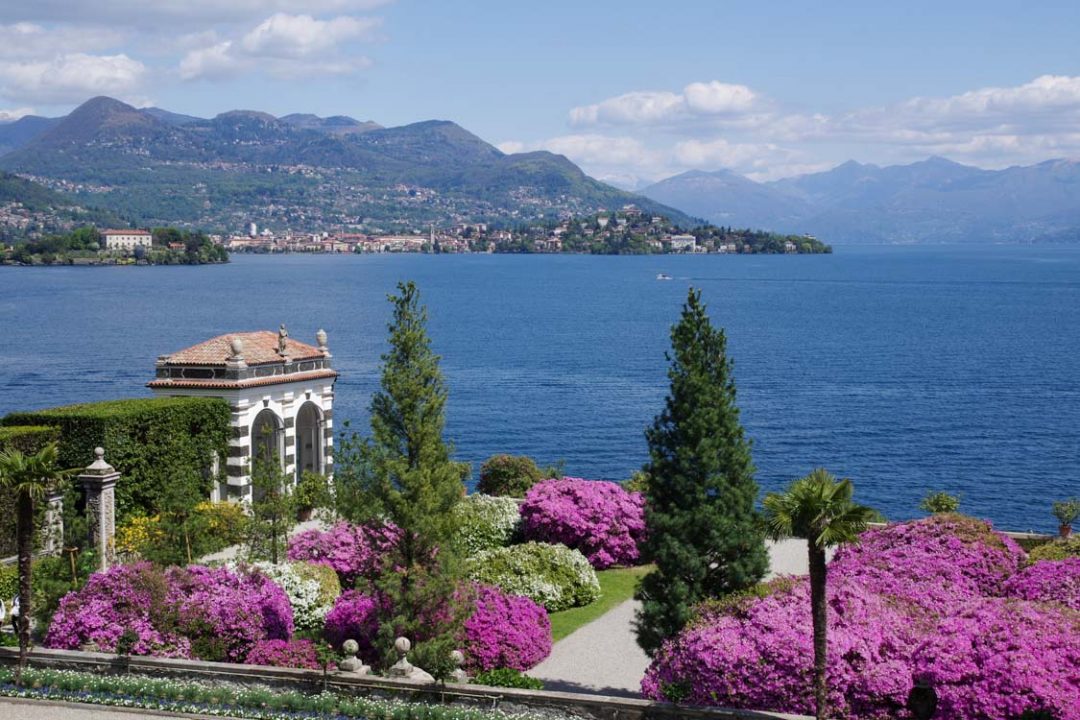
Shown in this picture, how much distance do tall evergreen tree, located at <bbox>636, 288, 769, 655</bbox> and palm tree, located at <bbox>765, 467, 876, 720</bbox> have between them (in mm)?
4232

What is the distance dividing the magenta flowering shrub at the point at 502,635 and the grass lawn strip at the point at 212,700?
4.08 metres

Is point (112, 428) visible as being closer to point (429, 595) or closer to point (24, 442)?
point (24, 442)

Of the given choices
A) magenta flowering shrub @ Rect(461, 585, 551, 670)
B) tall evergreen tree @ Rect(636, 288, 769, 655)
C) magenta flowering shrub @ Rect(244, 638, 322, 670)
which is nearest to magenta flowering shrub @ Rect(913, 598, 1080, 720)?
tall evergreen tree @ Rect(636, 288, 769, 655)

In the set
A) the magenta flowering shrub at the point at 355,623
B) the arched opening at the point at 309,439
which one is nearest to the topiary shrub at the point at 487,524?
the arched opening at the point at 309,439

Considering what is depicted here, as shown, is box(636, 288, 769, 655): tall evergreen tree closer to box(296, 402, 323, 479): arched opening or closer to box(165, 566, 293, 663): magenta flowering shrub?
box(165, 566, 293, 663): magenta flowering shrub

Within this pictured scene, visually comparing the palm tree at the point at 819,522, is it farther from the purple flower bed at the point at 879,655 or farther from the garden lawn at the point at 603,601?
the garden lawn at the point at 603,601

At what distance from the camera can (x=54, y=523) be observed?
32.5 meters

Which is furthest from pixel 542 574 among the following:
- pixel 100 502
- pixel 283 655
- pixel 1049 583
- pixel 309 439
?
pixel 309 439

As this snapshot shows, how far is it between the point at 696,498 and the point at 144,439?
17.7 m

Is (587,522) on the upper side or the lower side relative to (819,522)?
lower

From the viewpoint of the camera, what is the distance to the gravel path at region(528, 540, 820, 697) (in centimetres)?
2486

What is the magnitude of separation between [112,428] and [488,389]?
5596 cm

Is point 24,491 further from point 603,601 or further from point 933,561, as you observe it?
point 933,561

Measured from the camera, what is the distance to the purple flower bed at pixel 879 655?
66.7 ft
